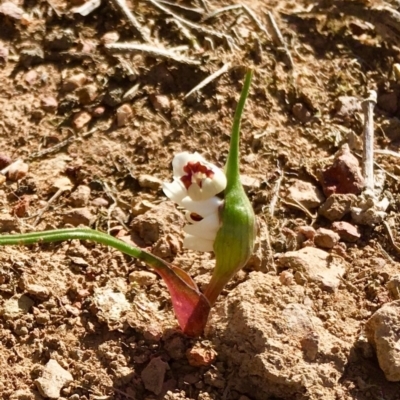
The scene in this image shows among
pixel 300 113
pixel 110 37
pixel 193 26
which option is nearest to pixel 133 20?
pixel 110 37

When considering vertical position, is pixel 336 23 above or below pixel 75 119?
above

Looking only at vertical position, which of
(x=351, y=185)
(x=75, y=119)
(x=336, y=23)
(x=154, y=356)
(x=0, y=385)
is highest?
(x=336, y=23)

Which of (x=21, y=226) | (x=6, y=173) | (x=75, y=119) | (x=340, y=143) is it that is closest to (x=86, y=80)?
(x=75, y=119)

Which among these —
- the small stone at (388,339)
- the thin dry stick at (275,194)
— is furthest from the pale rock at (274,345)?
the thin dry stick at (275,194)

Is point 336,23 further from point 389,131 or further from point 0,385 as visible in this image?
point 0,385

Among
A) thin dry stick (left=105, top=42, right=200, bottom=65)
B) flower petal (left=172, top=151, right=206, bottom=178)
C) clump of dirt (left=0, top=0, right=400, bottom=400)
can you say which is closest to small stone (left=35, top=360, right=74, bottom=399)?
clump of dirt (left=0, top=0, right=400, bottom=400)

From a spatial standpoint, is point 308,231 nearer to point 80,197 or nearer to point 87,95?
point 80,197

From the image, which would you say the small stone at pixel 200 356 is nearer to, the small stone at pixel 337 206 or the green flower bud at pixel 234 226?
the green flower bud at pixel 234 226
